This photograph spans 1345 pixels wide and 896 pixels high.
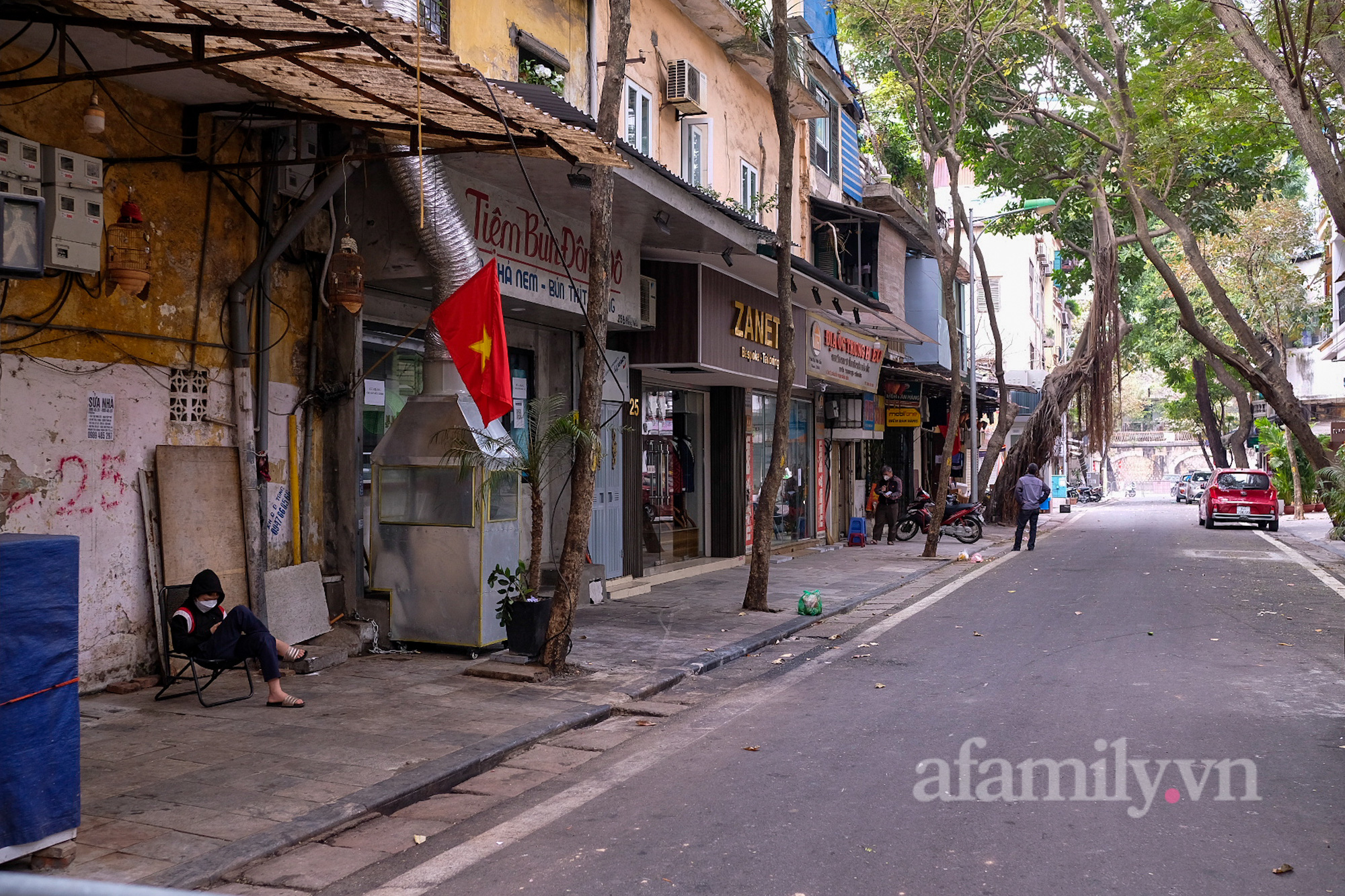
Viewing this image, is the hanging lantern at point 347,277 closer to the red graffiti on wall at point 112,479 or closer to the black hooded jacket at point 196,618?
the red graffiti on wall at point 112,479

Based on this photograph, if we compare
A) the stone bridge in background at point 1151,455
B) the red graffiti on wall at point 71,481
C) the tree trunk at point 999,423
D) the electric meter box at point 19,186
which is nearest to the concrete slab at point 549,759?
the red graffiti on wall at point 71,481

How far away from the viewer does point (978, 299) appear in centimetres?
4781

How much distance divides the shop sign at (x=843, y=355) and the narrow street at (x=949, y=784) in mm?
9110

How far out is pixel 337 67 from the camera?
6.78 meters

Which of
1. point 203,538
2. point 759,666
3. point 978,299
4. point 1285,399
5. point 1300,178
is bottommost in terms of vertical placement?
point 759,666

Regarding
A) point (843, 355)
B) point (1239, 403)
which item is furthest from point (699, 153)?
point (1239, 403)

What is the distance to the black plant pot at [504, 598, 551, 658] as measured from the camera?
893 centimetres

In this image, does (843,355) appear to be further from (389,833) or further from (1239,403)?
(1239,403)

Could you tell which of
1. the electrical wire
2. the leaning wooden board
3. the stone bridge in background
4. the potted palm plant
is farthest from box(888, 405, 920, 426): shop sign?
the stone bridge in background

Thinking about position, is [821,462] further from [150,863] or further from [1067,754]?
[150,863]

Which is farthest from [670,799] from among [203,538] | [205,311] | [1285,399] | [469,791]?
[1285,399]

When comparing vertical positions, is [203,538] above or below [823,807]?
above

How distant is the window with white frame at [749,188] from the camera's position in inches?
739

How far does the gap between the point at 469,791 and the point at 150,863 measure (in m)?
1.77
